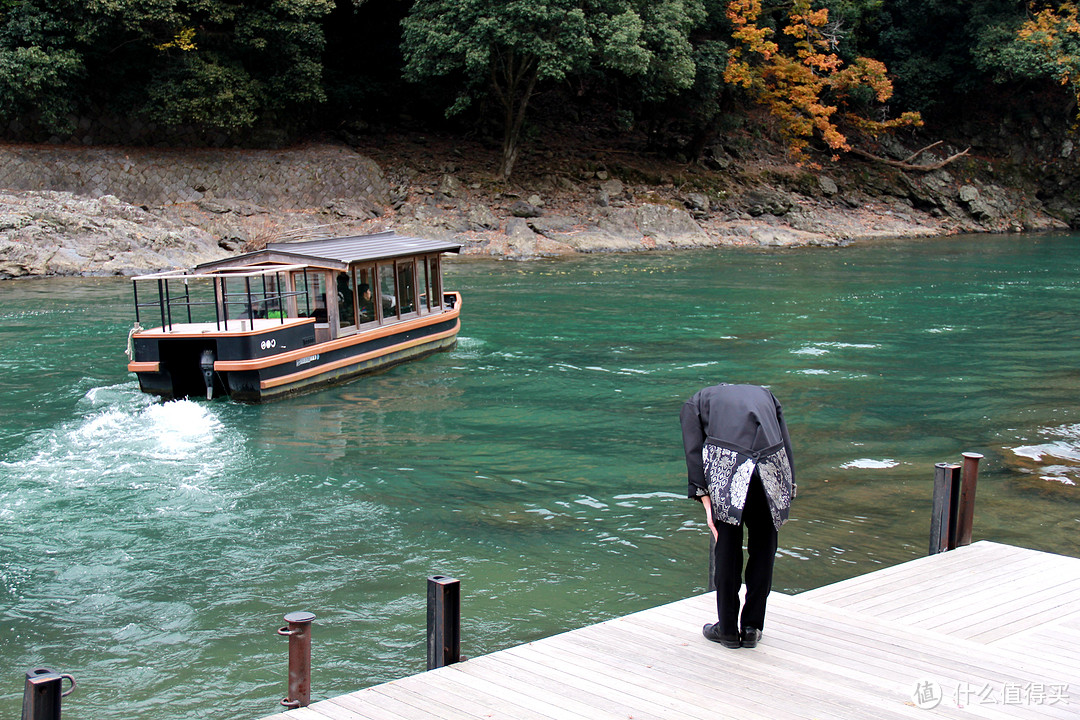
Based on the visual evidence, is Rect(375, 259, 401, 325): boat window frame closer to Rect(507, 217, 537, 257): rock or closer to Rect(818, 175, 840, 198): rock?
Rect(507, 217, 537, 257): rock

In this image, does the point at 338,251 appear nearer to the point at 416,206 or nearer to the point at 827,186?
the point at 416,206

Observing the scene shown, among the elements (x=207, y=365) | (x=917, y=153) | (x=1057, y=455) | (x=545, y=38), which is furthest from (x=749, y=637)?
(x=917, y=153)

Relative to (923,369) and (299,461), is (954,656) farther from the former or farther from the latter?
(923,369)

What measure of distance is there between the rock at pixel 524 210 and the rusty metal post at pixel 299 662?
30.7 metres

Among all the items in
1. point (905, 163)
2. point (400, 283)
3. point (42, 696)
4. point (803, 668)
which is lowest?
point (803, 668)

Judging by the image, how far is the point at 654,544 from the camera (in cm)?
879

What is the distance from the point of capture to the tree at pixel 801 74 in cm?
Answer: 3828

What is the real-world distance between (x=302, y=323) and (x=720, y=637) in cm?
1063

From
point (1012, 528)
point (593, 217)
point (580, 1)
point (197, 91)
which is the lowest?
point (1012, 528)

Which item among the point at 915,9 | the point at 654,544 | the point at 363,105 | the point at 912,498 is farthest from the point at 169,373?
the point at 915,9

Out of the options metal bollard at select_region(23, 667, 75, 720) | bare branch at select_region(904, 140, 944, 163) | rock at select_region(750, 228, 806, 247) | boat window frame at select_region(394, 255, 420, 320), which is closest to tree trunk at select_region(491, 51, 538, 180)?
rock at select_region(750, 228, 806, 247)

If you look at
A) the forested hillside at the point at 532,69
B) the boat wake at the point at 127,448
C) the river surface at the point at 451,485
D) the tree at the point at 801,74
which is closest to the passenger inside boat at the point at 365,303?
the river surface at the point at 451,485

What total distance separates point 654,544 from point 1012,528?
3364 mm

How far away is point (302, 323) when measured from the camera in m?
14.8
